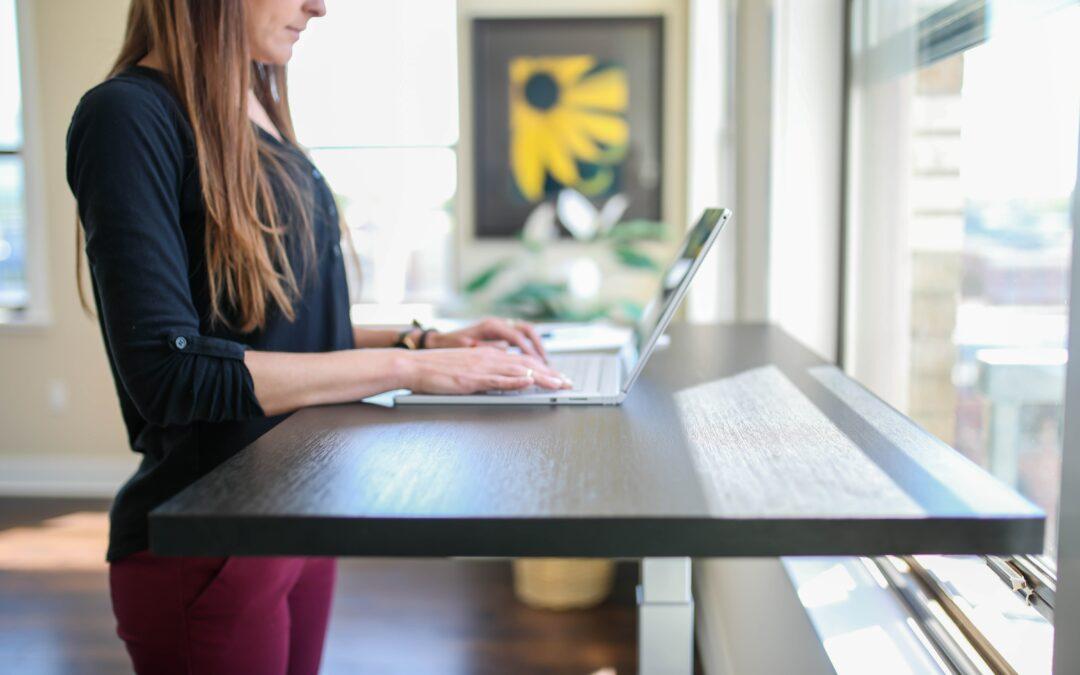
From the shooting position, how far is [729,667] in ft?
8.16

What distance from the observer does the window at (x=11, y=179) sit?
4.50m

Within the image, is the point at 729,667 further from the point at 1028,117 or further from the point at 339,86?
the point at 339,86

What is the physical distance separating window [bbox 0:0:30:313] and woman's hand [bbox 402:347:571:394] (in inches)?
154

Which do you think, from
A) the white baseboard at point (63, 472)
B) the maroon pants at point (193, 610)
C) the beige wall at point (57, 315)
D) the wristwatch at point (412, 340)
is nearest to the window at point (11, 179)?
the beige wall at point (57, 315)

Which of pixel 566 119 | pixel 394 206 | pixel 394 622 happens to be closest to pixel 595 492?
pixel 394 622

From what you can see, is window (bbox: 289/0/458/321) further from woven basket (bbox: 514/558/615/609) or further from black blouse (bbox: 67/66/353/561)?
black blouse (bbox: 67/66/353/561)

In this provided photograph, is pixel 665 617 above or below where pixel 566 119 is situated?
below

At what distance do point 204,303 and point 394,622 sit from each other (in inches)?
77.5

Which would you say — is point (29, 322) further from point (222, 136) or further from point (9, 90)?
point (222, 136)

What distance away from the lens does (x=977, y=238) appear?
57.2 inches

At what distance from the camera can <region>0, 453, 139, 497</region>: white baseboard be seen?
14.9 ft

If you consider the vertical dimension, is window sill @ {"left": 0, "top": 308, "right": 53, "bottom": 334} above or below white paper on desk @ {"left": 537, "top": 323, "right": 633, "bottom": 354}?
below

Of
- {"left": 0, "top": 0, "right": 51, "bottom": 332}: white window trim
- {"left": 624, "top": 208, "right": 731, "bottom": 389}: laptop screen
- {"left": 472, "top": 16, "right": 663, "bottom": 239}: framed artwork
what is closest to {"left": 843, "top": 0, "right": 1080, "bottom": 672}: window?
{"left": 624, "top": 208, "right": 731, "bottom": 389}: laptop screen

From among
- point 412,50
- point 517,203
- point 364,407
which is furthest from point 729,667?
point 412,50
